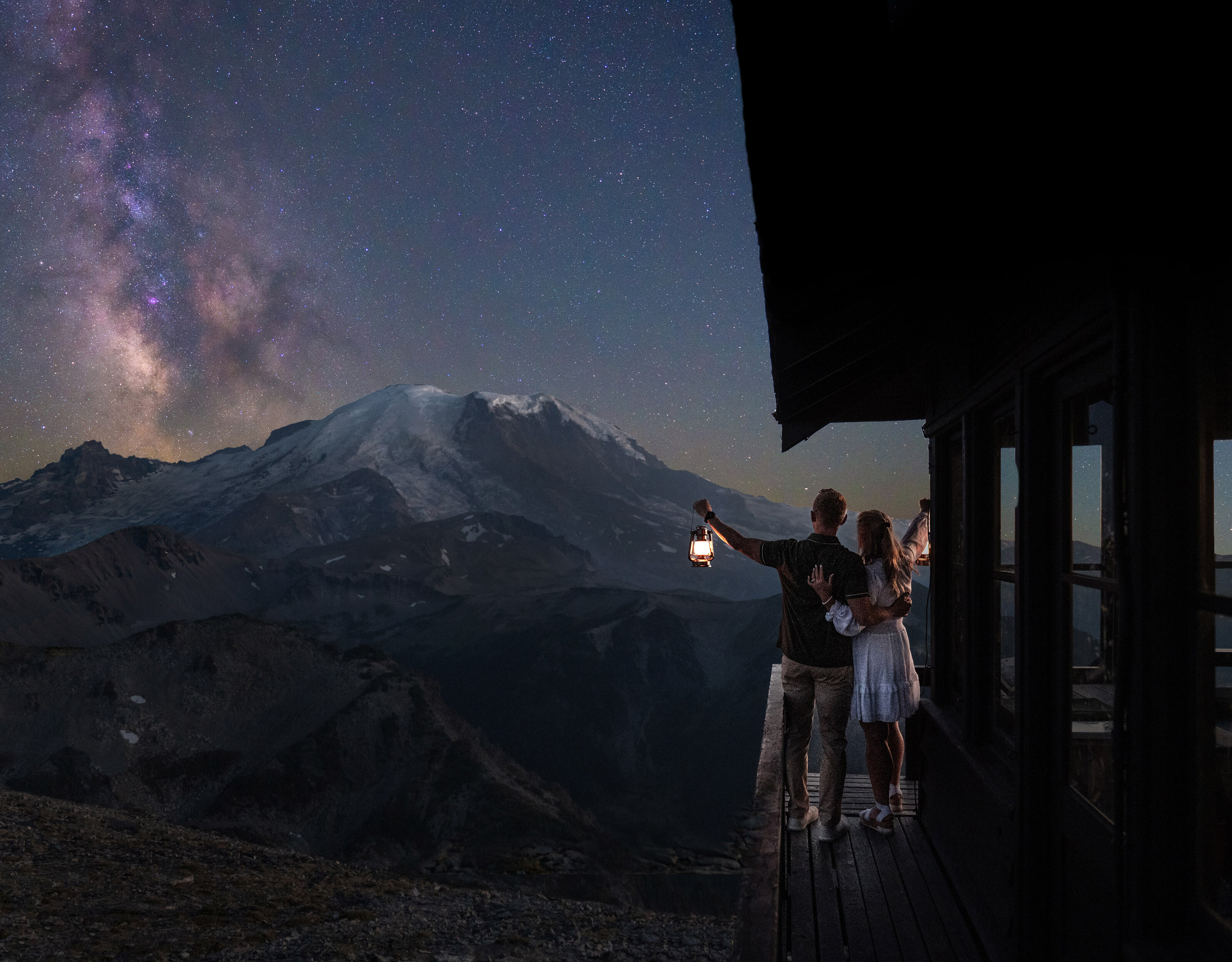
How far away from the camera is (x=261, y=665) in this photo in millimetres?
33781

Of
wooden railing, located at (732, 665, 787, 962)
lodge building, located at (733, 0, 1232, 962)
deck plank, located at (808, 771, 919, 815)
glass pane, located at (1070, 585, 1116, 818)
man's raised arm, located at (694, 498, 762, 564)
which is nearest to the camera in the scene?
lodge building, located at (733, 0, 1232, 962)

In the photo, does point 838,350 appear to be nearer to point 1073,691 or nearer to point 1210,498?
point 1073,691

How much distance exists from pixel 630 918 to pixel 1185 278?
13.9 meters

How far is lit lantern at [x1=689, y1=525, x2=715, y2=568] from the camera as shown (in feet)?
14.4

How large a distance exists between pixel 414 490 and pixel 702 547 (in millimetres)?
131072

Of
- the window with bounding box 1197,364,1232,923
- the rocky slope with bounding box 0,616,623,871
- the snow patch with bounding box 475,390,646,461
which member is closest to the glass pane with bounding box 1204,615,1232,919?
the window with bounding box 1197,364,1232,923

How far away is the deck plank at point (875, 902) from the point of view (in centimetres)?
296

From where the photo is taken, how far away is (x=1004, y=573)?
3207mm

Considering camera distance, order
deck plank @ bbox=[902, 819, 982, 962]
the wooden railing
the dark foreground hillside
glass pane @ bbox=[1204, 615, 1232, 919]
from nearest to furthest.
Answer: glass pane @ bbox=[1204, 615, 1232, 919]
the wooden railing
deck plank @ bbox=[902, 819, 982, 962]
the dark foreground hillside

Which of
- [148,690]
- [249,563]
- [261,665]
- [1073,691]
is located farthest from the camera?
[249,563]

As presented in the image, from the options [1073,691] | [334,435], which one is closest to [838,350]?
[1073,691]

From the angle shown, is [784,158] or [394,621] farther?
[394,621]

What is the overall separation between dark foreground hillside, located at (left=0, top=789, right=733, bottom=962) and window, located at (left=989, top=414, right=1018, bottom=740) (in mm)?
9795

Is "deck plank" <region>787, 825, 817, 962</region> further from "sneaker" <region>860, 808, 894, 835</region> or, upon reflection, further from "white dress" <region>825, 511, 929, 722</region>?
"white dress" <region>825, 511, 929, 722</region>
